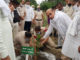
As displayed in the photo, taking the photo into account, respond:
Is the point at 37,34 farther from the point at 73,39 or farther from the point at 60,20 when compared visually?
the point at 73,39

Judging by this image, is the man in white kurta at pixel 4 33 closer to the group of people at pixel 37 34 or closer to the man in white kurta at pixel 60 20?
the group of people at pixel 37 34

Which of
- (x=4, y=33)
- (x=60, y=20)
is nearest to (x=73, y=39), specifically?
(x=60, y=20)

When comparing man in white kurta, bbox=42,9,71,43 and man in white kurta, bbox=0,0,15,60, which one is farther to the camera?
man in white kurta, bbox=42,9,71,43

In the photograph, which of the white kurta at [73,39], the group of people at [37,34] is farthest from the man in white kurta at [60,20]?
the white kurta at [73,39]

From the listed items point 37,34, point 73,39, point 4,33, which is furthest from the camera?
point 37,34

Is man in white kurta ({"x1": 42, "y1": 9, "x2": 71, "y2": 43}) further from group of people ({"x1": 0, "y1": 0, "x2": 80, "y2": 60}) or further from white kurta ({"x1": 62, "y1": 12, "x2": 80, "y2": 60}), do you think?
white kurta ({"x1": 62, "y1": 12, "x2": 80, "y2": 60})

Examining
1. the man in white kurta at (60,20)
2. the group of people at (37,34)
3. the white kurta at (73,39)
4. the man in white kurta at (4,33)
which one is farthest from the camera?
the man in white kurta at (60,20)

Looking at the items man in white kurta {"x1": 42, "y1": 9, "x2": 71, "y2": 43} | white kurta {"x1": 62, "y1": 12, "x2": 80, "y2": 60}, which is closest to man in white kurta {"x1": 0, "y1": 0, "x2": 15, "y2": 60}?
white kurta {"x1": 62, "y1": 12, "x2": 80, "y2": 60}

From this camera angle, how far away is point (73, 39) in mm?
3246

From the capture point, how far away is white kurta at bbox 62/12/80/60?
9.93 ft

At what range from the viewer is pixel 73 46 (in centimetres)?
330

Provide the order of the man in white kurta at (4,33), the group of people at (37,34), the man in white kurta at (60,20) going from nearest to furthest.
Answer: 1. the man in white kurta at (4,33)
2. the group of people at (37,34)
3. the man in white kurta at (60,20)

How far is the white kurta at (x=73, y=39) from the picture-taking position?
3027 millimetres

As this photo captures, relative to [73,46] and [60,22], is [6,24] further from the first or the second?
[60,22]
